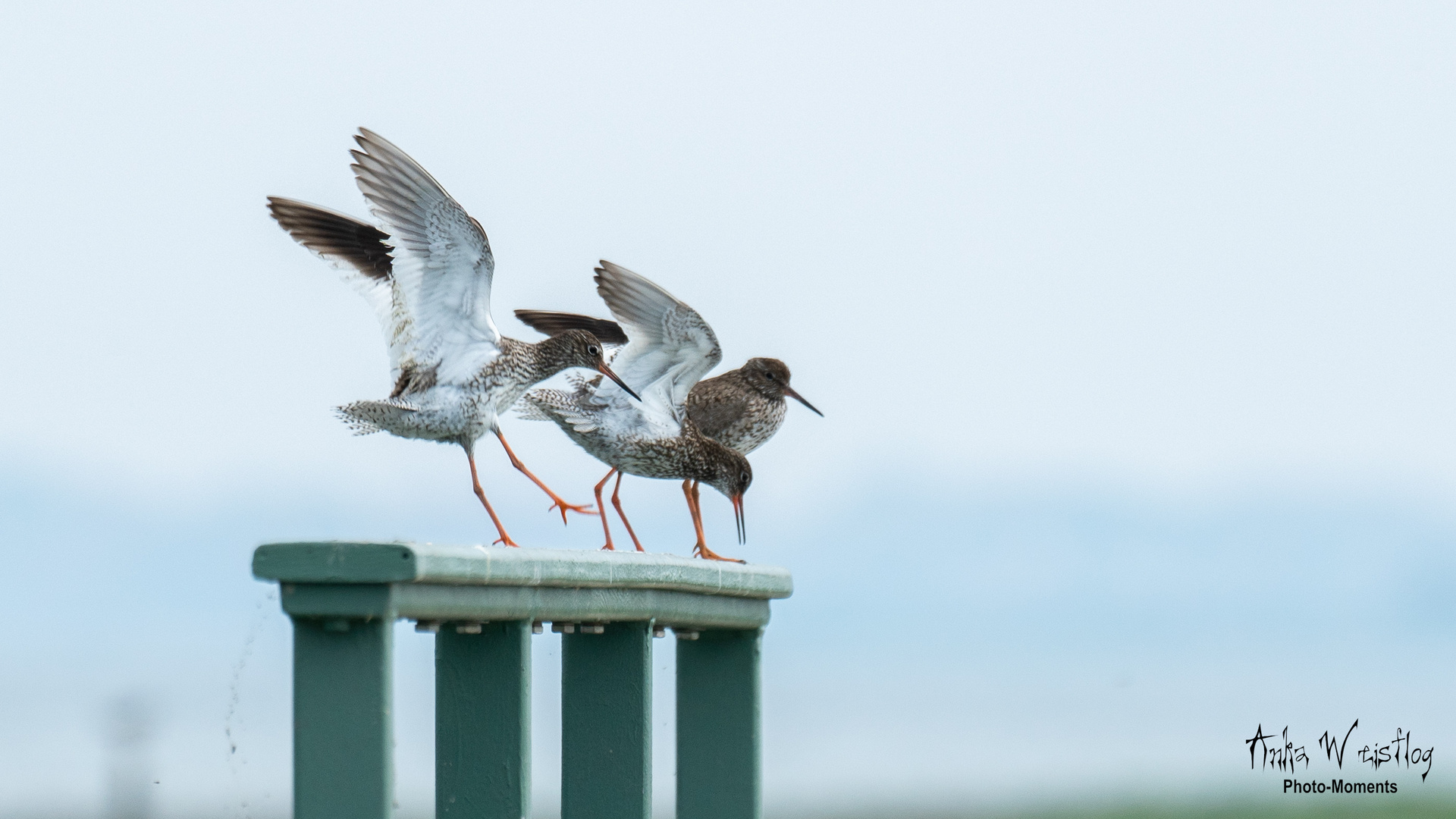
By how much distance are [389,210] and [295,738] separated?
140 inches

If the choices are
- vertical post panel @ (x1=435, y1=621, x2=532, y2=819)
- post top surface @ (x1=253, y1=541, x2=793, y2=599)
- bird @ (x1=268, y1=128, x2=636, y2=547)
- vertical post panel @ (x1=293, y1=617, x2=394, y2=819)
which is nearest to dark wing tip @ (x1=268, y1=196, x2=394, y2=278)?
bird @ (x1=268, y1=128, x2=636, y2=547)

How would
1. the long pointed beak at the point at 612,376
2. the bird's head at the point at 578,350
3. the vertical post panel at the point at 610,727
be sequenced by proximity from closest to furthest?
the vertical post panel at the point at 610,727 → the bird's head at the point at 578,350 → the long pointed beak at the point at 612,376

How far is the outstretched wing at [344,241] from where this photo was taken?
291 inches

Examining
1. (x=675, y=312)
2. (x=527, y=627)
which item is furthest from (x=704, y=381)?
(x=527, y=627)

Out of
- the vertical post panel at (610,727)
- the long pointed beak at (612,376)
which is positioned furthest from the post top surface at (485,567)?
the long pointed beak at (612,376)

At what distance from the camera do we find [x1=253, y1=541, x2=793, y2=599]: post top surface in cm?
328

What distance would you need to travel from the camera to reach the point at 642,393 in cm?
807

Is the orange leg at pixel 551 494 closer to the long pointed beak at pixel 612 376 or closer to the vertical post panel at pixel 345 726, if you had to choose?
the long pointed beak at pixel 612 376

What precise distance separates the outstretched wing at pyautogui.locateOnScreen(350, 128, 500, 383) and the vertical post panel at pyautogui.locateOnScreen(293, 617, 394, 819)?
3406mm

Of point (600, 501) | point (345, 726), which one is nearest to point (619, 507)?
point (600, 501)

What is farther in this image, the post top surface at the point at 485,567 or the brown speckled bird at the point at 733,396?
the brown speckled bird at the point at 733,396

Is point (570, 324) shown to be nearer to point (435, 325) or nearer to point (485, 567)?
point (435, 325)

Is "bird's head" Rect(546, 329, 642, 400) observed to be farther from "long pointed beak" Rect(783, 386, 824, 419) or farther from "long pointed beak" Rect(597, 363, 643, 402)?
"long pointed beak" Rect(783, 386, 824, 419)

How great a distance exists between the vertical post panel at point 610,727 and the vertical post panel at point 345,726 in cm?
141
